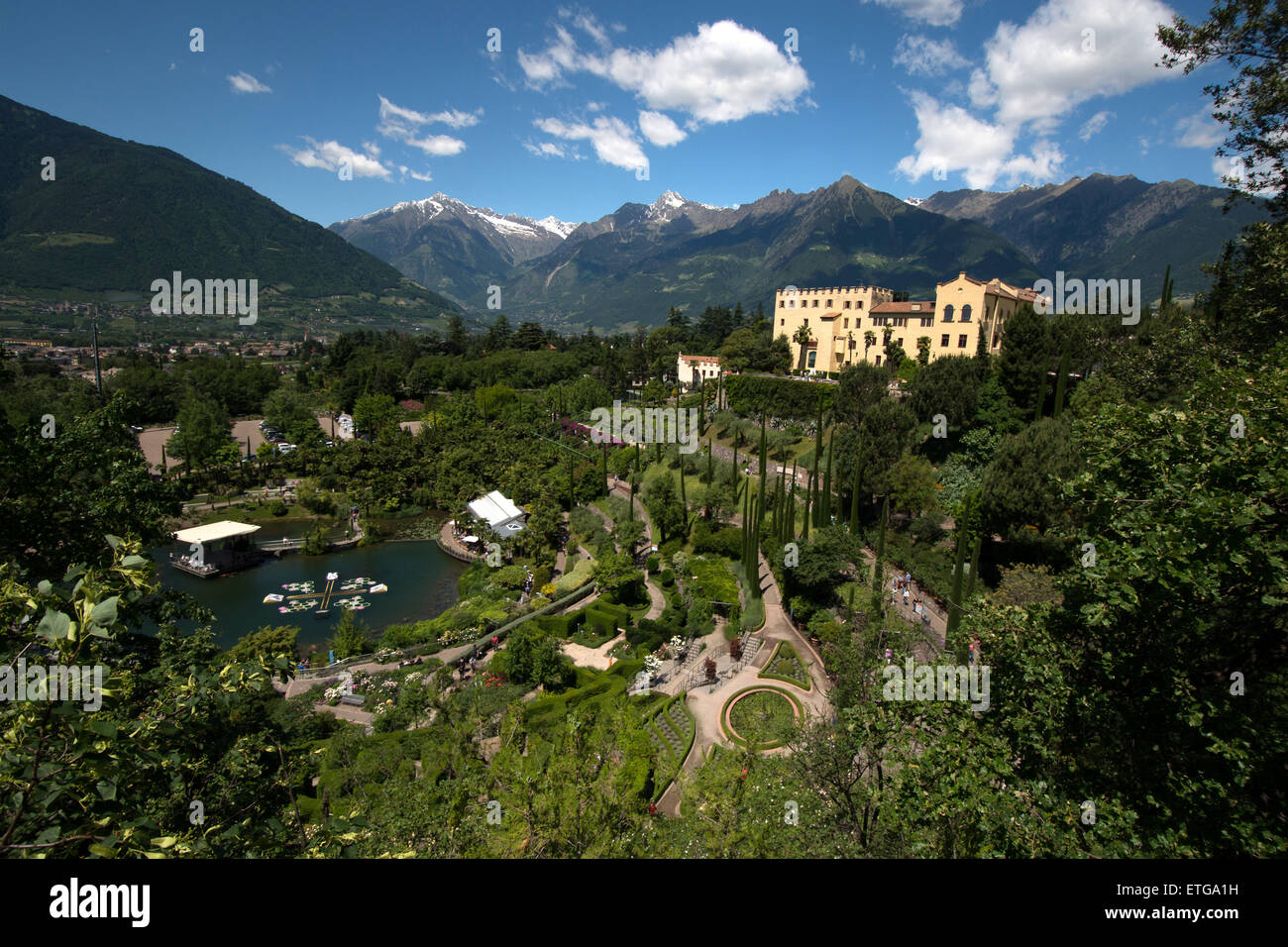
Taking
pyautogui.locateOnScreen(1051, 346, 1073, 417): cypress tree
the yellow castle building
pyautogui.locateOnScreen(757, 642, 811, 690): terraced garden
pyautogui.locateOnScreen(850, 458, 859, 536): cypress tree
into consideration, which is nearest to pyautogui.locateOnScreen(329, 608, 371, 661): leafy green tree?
pyautogui.locateOnScreen(757, 642, 811, 690): terraced garden

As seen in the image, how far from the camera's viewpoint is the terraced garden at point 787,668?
19328mm

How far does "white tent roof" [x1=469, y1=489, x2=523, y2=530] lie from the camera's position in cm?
3388

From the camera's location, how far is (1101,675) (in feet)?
22.6

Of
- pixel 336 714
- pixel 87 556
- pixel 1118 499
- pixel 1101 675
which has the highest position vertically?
pixel 1118 499

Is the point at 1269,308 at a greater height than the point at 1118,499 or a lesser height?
greater

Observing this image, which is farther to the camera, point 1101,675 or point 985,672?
point 985,672

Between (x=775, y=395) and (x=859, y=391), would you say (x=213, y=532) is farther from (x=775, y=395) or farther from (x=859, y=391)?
(x=775, y=395)

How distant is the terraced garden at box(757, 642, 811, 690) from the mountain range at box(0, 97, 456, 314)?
688 ft

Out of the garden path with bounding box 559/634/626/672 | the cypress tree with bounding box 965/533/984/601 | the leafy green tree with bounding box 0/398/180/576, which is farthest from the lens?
the garden path with bounding box 559/634/626/672

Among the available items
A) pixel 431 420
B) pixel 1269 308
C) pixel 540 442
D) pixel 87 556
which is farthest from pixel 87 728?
pixel 431 420

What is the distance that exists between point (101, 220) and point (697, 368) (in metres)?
210

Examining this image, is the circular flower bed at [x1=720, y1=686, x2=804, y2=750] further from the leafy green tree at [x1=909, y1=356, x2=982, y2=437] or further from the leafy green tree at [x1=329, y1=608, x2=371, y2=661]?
the leafy green tree at [x1=909, y1=356, x2=982, y2=437]

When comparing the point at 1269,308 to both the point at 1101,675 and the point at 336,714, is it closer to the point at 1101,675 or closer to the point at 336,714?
the point at 1101,675
